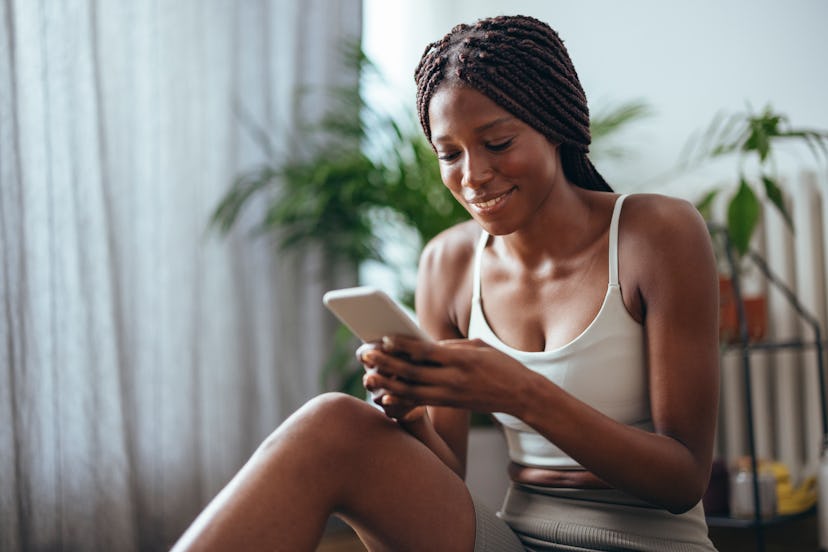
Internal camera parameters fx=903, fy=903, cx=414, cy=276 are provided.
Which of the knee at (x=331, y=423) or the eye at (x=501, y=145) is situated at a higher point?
the eye at (x=501, y=145)

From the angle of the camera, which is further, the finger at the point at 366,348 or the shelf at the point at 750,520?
the shelf at the point at 750,520

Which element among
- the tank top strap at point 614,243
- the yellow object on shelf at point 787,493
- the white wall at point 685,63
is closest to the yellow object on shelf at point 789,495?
the yellow object on shelf at point 787,493

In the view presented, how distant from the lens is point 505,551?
3.49ft

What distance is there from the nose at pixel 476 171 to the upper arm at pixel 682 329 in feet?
0.73

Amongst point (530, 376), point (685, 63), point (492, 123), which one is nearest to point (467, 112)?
point (492, 123)

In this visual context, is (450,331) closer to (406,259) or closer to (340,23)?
(406,259)

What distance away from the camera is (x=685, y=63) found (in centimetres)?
250

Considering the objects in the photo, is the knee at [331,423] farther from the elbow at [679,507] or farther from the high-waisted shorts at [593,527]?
the elbow at [679,507]

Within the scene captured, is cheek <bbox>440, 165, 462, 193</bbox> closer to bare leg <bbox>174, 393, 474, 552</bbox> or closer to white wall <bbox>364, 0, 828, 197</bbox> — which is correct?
bare leg <bbox>174, 393, 474, 552</bbox>

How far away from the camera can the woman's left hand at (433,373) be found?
913mm

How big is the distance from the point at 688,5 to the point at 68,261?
1.79 m

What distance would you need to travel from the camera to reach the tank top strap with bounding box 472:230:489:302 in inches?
51.6

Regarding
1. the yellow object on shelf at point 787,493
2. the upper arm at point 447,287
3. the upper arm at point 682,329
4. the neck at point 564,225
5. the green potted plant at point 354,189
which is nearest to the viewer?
the upper arm at point 682,329

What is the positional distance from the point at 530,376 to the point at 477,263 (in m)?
0.38
